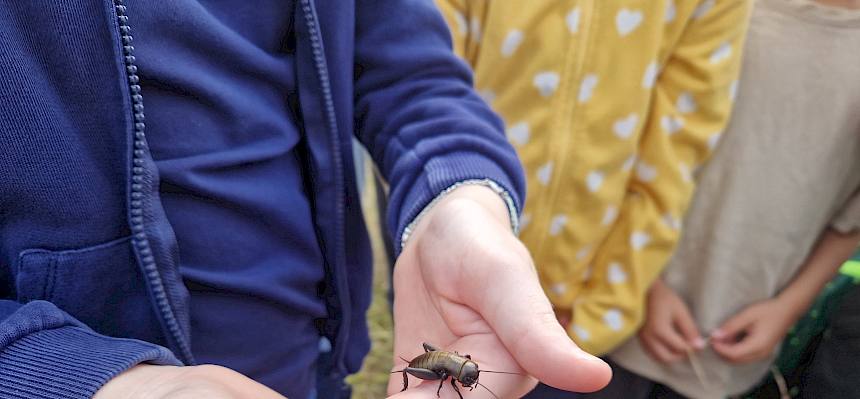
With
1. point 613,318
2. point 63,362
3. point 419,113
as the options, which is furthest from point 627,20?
point 63,362

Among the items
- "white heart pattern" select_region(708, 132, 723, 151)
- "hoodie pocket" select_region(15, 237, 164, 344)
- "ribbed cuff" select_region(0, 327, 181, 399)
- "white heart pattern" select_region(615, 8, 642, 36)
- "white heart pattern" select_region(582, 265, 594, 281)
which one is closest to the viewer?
"ribbed cuff" select_region(0, 327, 181, 399)

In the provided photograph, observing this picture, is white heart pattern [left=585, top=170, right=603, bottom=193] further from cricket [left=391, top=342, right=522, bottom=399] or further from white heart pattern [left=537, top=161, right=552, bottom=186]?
cricket [left=391, top=342, right=522, bottom=399]

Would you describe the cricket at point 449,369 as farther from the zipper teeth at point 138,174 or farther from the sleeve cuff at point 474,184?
the zipper teeth at point 138,174

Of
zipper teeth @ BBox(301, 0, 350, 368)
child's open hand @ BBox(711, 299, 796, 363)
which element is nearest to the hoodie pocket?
zipper teeth @ BBox(301, 0, 350, 368)

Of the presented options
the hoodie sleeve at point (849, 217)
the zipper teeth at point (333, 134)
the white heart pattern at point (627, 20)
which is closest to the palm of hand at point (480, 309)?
the zipper teeth at point (333, 134)

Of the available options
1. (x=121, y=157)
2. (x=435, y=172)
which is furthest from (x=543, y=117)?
(x=121, y=157)

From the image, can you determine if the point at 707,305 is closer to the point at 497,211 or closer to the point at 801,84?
the point at 801,84
